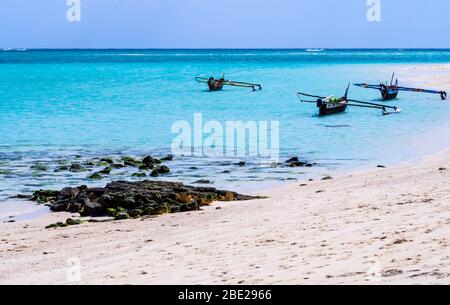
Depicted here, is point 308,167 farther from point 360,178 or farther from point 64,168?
point 64,168

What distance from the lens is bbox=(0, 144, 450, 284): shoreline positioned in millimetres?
8609

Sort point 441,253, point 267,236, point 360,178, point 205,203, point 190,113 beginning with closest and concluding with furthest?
point 441,253, point 267,236, point 205,203, point 360,178, point 190,113

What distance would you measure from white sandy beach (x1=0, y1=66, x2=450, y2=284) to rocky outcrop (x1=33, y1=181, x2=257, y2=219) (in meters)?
0.47

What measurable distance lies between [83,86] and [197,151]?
4685 centimetres

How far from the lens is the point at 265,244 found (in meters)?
10.6

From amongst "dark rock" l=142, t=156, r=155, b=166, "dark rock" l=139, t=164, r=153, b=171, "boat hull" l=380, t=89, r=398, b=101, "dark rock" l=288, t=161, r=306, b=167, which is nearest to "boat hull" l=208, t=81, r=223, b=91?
"boat hull" l=380, t=89, r=398, b=101

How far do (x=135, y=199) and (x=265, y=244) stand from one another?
5.08 metres

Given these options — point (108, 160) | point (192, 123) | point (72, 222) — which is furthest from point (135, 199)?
point (192, 123)

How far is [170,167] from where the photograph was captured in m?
22.1

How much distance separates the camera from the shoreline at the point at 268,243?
8.61 m

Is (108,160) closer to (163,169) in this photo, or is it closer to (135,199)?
(163,169)

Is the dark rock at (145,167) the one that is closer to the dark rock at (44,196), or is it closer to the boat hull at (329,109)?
the dark rock at (44,196)
